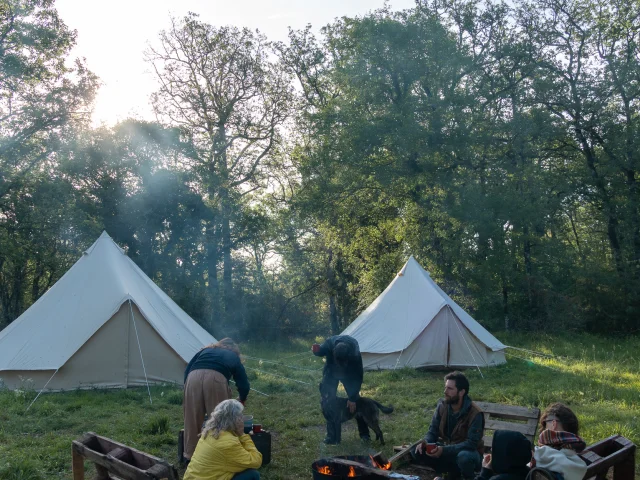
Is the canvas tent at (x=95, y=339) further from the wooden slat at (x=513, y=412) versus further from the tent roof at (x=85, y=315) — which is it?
the wooden slat at (x=513, y=412)

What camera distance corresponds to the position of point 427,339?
11336 mm

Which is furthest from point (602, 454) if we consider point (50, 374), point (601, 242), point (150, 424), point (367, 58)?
point (601, 242)

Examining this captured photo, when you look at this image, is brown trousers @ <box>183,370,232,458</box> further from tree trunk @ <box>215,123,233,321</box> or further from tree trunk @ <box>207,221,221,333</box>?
tree trunk @ <box>215,123,233,321</box>

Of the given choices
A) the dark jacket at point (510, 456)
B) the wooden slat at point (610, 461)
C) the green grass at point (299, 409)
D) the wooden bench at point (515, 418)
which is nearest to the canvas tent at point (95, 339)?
the green grass at point (299, 409)

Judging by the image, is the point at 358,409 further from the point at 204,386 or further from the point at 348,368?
the point at 204,386

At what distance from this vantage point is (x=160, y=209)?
18.9 metres

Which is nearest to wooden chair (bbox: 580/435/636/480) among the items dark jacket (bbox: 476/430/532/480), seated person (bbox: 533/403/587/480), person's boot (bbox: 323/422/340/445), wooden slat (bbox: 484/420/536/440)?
seated person (bbox: 533/403/587/480)

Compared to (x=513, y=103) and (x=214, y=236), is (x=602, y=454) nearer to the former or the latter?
A: (x=513, y=103)

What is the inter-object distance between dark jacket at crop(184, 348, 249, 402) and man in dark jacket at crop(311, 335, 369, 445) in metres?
1.12

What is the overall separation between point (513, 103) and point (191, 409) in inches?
630

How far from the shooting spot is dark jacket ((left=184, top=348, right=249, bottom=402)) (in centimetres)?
496

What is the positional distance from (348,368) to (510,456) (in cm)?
267

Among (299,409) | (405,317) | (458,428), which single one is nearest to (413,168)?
(405,317)

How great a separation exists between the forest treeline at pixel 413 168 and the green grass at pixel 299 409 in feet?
20.5
